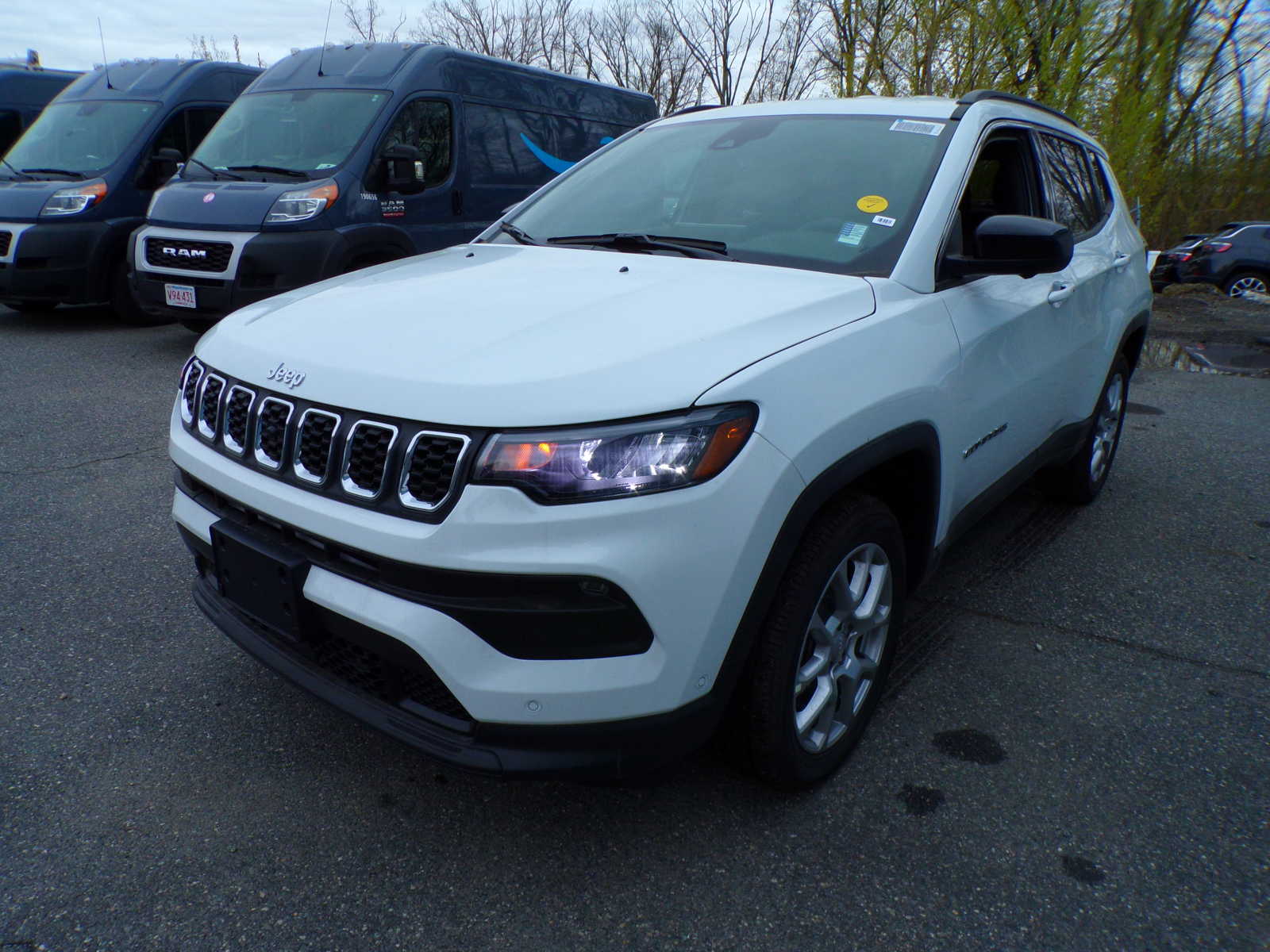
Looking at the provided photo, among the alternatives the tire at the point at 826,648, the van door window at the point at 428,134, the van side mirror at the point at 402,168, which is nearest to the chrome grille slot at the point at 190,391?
the tire at the point at 826,648

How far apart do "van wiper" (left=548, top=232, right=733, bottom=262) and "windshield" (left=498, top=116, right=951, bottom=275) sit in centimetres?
3

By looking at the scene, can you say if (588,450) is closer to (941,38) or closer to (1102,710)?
(1102,710)

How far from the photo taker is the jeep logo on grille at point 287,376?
2.01 meters

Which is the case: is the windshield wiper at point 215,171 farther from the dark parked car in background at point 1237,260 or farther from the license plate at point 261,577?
the dark parked car in background at point 1237,260

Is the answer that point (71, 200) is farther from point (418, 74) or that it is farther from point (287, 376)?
point (287, 376)

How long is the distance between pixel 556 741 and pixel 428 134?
6.67 metres

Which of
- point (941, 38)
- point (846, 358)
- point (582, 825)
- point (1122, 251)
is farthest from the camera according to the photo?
point (941, 38)

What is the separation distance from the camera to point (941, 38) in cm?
1509

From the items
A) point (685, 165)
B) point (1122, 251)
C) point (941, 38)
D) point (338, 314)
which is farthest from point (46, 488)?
point (941, 38)

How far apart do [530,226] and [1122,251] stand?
2.74 meters

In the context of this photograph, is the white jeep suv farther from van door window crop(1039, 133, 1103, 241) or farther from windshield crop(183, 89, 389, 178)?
windshield crop(183, 89, 389, 178)

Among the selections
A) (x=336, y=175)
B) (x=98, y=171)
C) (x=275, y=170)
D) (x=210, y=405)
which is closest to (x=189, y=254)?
(x=275, y=170)

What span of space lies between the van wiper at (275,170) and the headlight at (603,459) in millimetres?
6060

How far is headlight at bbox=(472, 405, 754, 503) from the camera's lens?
5.64ft
